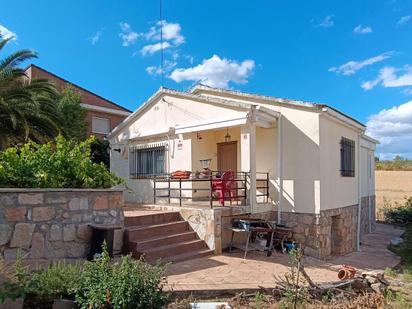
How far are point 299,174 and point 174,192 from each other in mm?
4883

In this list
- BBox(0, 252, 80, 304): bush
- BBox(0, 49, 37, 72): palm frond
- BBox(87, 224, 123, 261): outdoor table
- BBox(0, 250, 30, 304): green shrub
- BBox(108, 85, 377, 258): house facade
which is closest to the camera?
BBox(0, 250, 30, 304): green shrub

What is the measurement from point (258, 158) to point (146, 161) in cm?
538

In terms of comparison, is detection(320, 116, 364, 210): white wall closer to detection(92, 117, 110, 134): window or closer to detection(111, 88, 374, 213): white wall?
detection(111, 88, 374, 213): white wall

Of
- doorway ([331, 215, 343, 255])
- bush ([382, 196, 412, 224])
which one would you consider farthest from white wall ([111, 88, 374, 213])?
bush ([382, 196, 412, 224])

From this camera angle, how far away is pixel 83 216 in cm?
732

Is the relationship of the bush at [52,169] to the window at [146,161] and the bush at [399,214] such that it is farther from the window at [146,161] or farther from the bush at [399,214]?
the bush at [399,214]

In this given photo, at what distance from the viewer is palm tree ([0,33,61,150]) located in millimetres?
13023

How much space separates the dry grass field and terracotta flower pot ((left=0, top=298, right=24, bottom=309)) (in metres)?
29.7

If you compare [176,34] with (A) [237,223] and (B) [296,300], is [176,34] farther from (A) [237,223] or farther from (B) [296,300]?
(B) [296,300]

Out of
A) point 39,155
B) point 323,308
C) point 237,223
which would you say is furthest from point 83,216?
point 323,308

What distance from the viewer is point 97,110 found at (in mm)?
25938

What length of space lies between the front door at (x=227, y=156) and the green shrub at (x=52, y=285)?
341 inches

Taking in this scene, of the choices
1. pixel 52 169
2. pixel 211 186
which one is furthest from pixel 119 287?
pixel 211 186

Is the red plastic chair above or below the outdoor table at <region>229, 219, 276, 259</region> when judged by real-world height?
above
